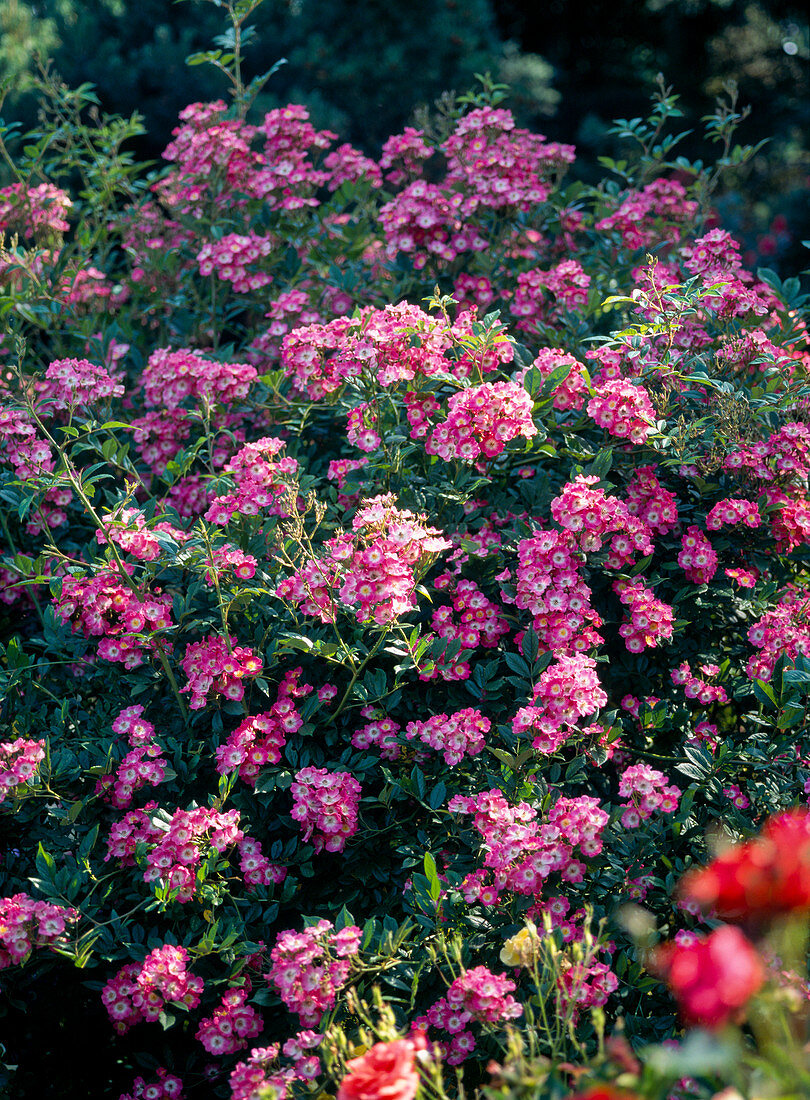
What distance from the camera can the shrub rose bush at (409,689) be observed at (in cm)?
203

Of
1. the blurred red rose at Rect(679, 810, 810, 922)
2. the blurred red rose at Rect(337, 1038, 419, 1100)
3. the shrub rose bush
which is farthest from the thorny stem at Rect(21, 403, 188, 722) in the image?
the blurred red rose at Rect(679, 810, 810, 922)

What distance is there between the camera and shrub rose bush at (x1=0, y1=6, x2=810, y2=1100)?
203cm

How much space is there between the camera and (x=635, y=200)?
3.75 m

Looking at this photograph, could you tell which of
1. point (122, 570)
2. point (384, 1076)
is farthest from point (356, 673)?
point (384, 1076)

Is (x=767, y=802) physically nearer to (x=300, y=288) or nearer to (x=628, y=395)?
(x=628, y=395)

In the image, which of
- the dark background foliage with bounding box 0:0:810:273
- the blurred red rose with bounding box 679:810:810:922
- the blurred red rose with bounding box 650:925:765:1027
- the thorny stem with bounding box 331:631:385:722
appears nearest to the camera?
the blurred red rose with bounding box 650:925:765:1027

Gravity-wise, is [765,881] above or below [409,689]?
above

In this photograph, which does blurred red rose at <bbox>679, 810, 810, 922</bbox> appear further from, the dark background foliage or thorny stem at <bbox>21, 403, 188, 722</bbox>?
the dark background foliage

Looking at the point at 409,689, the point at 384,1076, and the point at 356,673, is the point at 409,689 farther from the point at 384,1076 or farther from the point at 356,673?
the point at 384,1076

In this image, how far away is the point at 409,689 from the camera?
8.50 ft

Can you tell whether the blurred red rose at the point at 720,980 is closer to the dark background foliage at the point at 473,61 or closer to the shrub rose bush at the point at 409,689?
the shrub rose bush at the point at 409,689

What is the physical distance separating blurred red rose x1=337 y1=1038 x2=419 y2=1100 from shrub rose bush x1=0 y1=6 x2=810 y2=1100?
0.18 metres

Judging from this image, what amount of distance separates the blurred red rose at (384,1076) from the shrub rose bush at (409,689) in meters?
0.18

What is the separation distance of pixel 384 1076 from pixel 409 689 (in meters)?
1.33
